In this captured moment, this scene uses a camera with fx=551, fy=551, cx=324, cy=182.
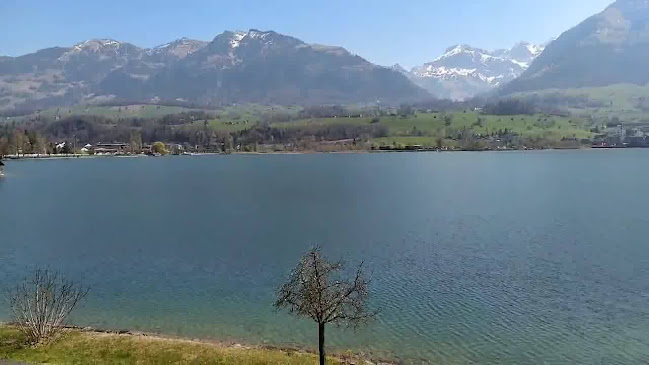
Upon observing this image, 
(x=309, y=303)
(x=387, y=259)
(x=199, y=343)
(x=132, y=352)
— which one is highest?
(x=309, y=303)

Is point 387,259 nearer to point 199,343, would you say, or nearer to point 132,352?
point 199,343

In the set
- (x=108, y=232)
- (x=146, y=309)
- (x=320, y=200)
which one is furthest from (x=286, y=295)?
(x=320, y=200)

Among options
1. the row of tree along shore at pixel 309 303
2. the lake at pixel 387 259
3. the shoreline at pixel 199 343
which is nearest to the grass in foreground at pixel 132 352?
the shoreline at pixel 199 343

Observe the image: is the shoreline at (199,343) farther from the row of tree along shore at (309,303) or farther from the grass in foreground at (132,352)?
the row of tree along shore at (309,303)

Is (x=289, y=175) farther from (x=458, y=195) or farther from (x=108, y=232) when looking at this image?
(x=108, y=232)

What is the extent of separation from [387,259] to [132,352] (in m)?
30.3

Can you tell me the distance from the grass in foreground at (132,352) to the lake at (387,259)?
3.55 meters

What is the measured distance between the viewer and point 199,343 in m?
31.1

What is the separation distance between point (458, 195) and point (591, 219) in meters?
34.3

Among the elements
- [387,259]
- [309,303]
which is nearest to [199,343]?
[309,303]

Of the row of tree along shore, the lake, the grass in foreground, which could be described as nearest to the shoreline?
the grass in foreground

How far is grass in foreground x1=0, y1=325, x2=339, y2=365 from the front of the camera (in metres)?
27.0

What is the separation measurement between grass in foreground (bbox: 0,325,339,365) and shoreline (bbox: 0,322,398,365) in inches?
1.9

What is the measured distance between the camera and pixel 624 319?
119 feet
